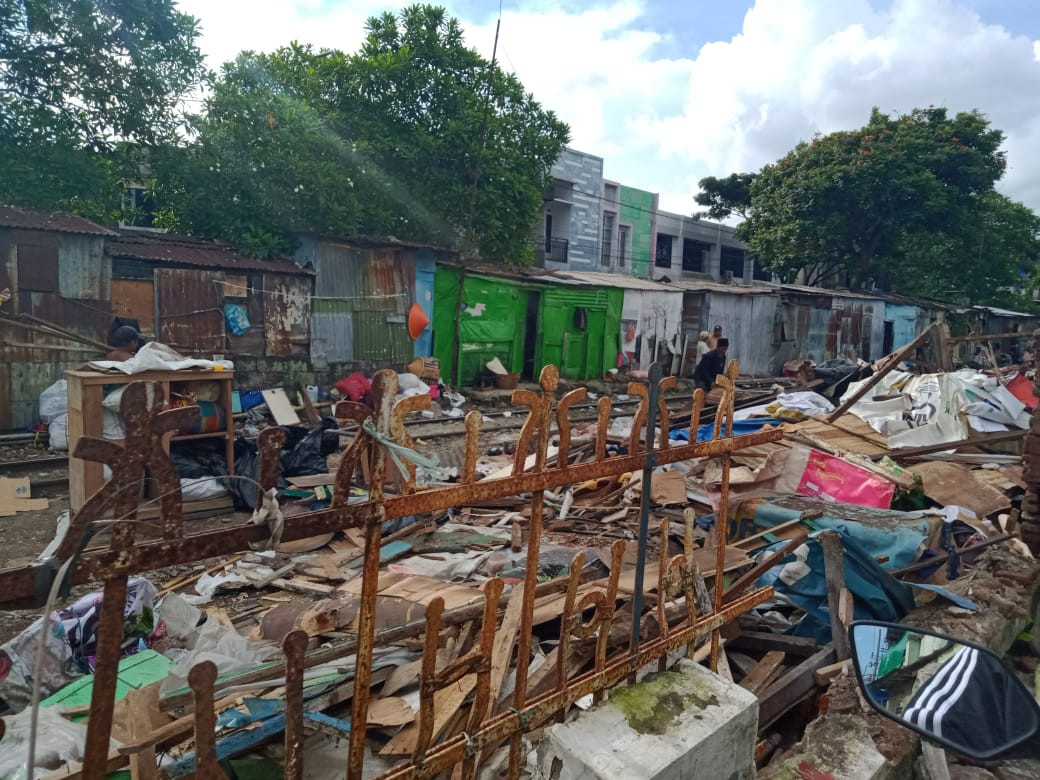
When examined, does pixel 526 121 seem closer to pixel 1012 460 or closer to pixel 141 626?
pixel 1012 460

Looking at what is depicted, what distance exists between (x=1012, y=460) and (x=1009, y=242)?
34567 mm

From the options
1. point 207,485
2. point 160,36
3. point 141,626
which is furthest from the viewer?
point 160,36

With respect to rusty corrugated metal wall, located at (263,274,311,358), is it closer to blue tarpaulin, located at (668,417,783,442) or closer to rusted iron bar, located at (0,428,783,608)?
blue tarpaulin, located at (668,417,783,442)

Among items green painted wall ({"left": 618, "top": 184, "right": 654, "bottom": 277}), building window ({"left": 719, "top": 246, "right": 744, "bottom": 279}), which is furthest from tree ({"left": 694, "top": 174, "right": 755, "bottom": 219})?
Result: green painted wall ({"left": 618, "top": 184, "right": 654, "bottom": 277})

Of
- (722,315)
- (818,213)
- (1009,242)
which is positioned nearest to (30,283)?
(722,315)

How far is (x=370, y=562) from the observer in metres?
1.73

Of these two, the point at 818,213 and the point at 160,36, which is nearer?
the point at 160,36

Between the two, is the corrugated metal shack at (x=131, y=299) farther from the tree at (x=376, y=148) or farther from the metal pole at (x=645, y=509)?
the metal pole at (x=645, y=509)

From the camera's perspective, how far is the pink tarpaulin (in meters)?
6.46

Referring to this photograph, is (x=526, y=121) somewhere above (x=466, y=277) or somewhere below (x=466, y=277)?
above

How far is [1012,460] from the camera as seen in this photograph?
8117mm

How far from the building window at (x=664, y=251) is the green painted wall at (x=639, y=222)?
1.51 metres

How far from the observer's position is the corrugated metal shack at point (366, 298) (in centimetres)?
1408

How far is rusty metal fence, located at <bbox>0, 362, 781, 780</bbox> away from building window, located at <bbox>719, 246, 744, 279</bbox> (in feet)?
109
